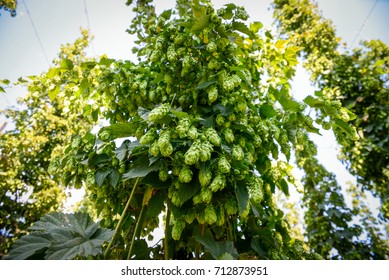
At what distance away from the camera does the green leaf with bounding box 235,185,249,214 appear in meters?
1.04

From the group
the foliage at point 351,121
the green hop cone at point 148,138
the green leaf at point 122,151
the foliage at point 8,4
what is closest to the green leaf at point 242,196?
the green hop cone at point 148,138

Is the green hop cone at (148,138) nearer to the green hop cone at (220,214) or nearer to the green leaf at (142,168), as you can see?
the green leaf at (142,168)

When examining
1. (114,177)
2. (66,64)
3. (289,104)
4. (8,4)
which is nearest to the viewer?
(114,177)

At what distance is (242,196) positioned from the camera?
3.53 ft

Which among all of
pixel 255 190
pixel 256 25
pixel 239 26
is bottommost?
pixel 255 190

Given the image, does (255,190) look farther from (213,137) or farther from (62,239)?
(62,239)

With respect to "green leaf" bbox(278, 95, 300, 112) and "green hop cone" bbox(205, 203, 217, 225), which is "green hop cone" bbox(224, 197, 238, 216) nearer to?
"green hop cone" bbox(205, 203, 217, 225)

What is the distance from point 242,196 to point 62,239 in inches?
31.3

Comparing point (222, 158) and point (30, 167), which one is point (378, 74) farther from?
point (30, 167)

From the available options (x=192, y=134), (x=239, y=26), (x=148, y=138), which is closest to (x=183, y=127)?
(x=192, y=134)

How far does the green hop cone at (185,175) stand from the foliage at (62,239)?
42 cm

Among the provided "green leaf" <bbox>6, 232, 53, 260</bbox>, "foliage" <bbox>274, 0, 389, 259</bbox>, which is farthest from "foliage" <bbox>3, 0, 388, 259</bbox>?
"foliage" <bbox>274, 0, 389, 259</bbox>

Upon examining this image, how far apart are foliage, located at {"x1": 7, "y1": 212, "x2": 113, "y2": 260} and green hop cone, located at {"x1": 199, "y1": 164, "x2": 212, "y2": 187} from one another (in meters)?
0.49
